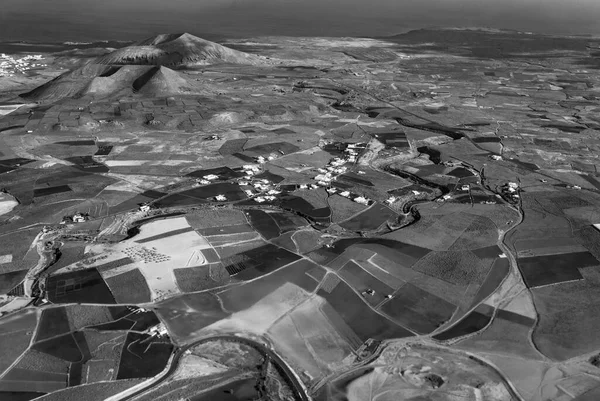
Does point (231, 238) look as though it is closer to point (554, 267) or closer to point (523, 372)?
point (523, 372)

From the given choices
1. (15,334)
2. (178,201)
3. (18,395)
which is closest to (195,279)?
(15,334)

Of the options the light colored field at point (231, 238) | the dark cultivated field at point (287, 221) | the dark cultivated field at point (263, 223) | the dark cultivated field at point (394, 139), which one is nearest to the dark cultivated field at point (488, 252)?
the dark cultivated field at point (287, 221)

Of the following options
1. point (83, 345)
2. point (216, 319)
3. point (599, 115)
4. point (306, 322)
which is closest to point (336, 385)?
point (306, 322)

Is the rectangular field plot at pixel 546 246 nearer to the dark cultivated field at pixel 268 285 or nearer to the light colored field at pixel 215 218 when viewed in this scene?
the dark cultivated field at pixel 268 285

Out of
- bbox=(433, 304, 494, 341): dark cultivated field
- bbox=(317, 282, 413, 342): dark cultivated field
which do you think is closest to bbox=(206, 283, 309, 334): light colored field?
bbox=(317, 282, 413, 342): dark cultivated field

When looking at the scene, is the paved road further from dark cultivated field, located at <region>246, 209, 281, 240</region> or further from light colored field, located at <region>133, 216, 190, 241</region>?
light colored field, located at <region>133, 216, 190, 241</region>

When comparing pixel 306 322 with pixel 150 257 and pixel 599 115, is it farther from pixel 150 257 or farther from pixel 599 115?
pixel 599 115
